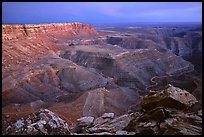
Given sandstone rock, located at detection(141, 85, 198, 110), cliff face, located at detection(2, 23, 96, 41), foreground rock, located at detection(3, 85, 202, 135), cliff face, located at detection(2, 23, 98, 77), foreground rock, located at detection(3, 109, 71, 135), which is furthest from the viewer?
cliff face, located at detection(2, 23, 96, 41)

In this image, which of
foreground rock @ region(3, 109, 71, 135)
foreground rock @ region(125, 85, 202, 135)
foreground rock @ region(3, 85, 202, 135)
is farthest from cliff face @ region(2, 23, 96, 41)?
foreground rock @ region(125, 85, 202, 135)

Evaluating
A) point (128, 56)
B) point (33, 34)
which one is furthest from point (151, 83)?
point (33, 34)

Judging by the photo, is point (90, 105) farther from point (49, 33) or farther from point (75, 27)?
point (75, 27)

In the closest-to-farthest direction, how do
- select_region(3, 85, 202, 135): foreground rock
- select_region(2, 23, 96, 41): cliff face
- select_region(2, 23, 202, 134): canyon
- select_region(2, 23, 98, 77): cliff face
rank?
select_region(3, 85, 202, 135): foreground rock → select_region(2, 23, 202, 134): canyon → select_region(2, 23, 98, 77): cliff face → select_region(2, 23, 96, 41): cliff face

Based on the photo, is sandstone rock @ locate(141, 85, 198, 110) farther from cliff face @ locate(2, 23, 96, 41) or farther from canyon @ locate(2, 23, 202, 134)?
cliff face @ locate(2, 23, 96, 41)

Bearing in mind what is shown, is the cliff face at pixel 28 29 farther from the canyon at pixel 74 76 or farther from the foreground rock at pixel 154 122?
the foreground rock at pixel 154 122

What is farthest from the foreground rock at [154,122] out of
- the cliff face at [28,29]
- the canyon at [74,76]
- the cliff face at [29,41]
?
the cliff face at [28,29]

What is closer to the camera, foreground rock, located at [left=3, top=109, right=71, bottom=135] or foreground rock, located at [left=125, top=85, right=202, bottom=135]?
foreground rock, located at [left=125, top=85, right=202, bottom=135]

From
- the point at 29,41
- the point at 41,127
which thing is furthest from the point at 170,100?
the point at 29,41
